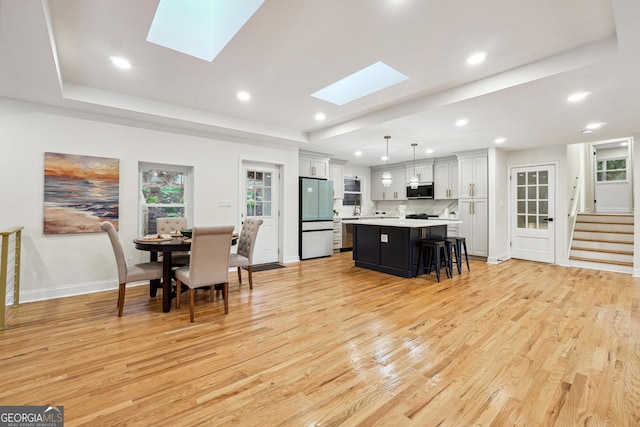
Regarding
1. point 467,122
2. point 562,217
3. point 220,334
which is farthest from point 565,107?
point 220,334

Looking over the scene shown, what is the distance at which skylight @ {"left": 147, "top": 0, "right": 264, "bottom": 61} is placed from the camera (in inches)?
98.2

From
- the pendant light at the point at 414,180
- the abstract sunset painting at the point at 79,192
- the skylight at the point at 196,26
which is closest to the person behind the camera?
the skylight at the point at 196,26

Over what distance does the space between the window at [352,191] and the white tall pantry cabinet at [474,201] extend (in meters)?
2.97

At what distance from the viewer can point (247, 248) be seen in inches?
163

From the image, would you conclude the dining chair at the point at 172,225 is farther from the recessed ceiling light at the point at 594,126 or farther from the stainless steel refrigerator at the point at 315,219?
the recessed ceiling light at the point at 594,126

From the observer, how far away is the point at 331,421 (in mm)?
1557

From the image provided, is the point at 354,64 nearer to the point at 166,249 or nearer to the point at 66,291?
the point at 166,249

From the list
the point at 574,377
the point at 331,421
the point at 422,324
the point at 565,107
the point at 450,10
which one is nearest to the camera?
the point at 331,421

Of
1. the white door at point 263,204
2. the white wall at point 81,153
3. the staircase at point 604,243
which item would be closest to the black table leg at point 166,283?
the white wall at point 81,153

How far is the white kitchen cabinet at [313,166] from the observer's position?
6438 millimetres

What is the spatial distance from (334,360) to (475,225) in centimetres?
535

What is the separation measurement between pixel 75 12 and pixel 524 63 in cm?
396

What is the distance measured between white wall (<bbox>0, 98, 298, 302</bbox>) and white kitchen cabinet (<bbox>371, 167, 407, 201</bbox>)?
515 centimetres

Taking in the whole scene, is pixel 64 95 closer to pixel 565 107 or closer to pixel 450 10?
pixel 450 10
